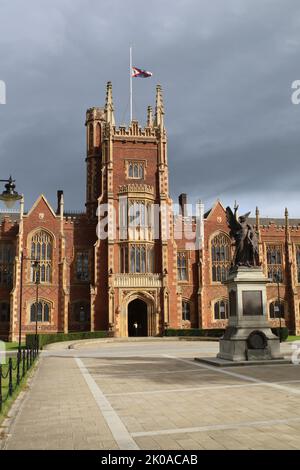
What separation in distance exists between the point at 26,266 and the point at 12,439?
40508mm

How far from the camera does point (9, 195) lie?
10992 mm

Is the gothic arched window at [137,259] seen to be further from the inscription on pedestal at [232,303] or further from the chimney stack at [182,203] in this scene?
the inscription on pedestal at [232,303]

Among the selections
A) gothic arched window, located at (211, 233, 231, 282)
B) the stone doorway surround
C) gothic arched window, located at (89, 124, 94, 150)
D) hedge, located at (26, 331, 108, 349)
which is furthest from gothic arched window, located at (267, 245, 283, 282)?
gothic arched window, located at (89, 124, 94, 150)

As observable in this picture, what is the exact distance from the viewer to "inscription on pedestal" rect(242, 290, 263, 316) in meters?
20.4

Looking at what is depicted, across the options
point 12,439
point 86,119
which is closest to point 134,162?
point 86,119

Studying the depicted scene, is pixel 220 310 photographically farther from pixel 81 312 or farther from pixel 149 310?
pixel 81 312

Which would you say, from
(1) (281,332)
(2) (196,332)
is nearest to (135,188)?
(2) (196,332)

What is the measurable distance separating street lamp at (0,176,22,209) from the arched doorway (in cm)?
3804

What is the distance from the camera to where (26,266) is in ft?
155

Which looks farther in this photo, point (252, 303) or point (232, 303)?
point (232, 303)

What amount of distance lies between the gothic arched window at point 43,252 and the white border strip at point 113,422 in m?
34.1

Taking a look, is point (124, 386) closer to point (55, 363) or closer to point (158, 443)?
point (158, 443)

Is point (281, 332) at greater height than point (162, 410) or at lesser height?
lesser

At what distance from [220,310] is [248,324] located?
106ft
